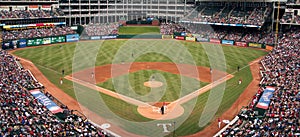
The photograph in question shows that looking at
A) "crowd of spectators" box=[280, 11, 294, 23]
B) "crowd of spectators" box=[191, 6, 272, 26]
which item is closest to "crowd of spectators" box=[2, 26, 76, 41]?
"crowd of spectators" box=[191, 6, 272, 26]

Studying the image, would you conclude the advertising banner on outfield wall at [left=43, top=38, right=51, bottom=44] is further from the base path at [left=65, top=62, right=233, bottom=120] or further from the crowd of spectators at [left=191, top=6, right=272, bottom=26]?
the crowd of spectators at [left=191, top=6, right=272, bottom=26]

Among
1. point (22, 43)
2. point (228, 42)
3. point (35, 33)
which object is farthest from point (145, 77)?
point (35, 33)

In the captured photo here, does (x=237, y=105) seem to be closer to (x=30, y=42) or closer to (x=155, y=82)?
(x=155, y=82)

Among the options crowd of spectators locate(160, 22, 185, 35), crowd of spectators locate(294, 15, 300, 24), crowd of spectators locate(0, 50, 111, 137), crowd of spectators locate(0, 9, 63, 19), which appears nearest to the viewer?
crowd of spectators locate(0, 50, 111, 137)

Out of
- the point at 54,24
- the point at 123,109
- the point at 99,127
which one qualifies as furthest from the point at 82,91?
the point at 54,24

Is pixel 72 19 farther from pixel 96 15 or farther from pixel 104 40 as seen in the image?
pixel 104 40

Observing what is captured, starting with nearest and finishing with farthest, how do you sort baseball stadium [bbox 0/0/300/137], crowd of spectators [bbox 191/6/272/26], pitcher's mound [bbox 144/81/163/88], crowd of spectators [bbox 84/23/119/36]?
1. baseball stadium [bbox 0/0/300/137]
2. pitcher's mound [bbox 144/81/163/88]
3. crowd of spectators [bbox 191/6/272/26]
4. crowd of spectators [bbox 84/23/119/36]

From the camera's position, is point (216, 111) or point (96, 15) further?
point (96, 15)
